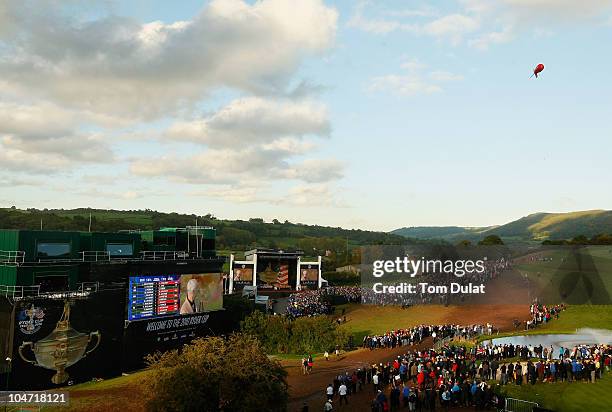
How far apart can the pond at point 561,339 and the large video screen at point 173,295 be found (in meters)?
24.9

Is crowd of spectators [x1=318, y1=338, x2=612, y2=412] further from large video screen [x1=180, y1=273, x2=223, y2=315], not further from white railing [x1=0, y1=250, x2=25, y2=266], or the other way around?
white railing [x1=0, y1=250, x2=25, y2=266]

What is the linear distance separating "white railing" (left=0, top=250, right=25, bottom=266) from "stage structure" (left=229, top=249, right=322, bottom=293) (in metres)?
44.8

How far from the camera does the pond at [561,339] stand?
43812 millimetres

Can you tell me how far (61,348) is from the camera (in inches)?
1367

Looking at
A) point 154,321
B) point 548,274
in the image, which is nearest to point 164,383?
point 154,321

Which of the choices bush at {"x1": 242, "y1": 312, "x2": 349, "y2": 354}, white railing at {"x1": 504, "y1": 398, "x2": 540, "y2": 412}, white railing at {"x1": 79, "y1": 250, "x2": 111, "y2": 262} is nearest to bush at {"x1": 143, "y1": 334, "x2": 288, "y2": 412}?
white railing at {"x1": 504, "y1": 398, "x2": 540, "y2": 412}

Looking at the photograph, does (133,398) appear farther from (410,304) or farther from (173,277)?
(410,304)

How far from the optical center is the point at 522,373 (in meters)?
29.7

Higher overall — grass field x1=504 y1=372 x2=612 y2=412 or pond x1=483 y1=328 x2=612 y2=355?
grass field x1=504 y1=372 x2=612 y2=412

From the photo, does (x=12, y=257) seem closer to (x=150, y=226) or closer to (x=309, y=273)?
(x=309, y=273)

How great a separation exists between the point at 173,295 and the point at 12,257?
43.6 feet

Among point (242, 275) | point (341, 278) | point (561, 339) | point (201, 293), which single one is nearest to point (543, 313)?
point (561, 339)

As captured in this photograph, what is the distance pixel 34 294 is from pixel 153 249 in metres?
13.3

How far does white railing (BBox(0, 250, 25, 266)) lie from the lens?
110 ft
